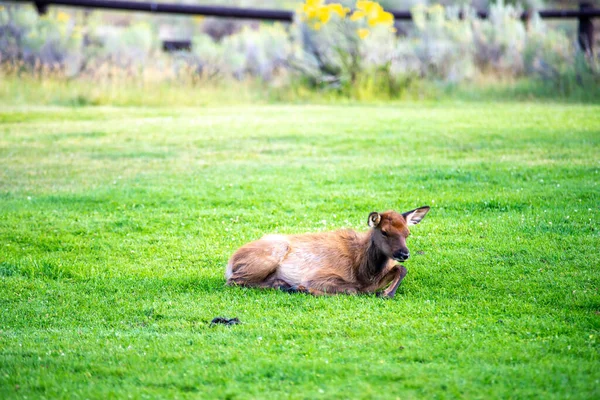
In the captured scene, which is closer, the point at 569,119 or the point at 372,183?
the point at 372,183

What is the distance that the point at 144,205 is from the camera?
1101 centimetres

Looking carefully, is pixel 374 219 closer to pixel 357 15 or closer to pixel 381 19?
pixel 357 15

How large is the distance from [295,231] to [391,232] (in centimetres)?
221

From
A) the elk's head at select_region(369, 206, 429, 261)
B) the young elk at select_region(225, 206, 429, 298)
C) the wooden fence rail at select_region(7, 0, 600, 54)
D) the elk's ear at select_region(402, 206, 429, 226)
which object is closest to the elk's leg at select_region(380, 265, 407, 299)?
the young elk at select_region(225, 206, 429, 298)

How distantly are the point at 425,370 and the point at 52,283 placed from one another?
4.35 meters

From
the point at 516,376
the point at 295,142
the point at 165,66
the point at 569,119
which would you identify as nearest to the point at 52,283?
the point at 516,376

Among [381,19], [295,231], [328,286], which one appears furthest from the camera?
[381,19]

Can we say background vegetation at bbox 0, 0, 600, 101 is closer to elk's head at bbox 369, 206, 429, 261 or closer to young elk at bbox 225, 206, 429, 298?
young elk at bbox 225, 206, 429, 298

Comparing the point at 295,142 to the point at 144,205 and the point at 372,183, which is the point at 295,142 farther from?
the point at 144,205

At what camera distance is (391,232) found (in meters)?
7.61

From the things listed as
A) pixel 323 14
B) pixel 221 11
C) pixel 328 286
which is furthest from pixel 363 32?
pixel 328 286

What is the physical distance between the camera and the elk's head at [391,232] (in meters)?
7.49

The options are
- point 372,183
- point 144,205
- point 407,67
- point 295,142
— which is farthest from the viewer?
point 407,67

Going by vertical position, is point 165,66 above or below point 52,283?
above
